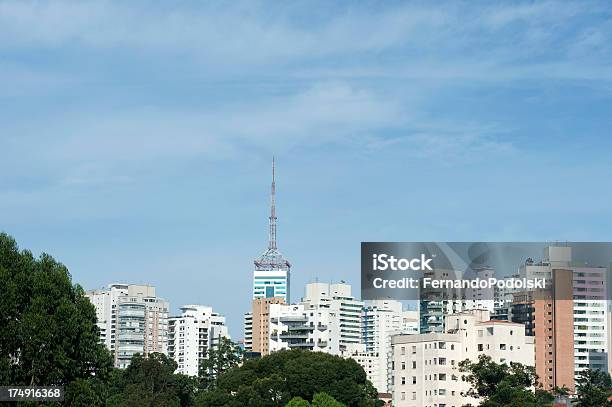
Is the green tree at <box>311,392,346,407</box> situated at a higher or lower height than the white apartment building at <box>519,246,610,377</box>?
lower

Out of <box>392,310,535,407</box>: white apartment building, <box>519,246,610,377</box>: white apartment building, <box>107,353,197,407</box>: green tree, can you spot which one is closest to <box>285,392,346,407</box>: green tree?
<box>107,353,197,407</box>: green tree

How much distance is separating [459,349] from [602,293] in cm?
6432

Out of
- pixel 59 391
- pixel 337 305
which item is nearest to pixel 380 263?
pixel 59 391

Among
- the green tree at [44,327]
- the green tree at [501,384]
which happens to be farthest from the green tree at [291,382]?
the green tree at [44,327]

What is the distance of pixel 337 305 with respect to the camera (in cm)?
19362

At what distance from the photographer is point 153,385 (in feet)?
302

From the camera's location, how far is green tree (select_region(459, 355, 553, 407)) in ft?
247

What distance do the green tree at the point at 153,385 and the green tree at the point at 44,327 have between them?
152 feet

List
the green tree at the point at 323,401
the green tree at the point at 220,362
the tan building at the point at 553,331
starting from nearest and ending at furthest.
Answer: the green tree at the point at 323,401
the green tree at the point at 220,362
the tan building at the point at 553,331

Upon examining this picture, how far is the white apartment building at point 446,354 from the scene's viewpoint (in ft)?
306

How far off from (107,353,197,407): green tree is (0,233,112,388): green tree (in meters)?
46.3

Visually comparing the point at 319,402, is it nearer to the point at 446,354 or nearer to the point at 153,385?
the point at 153,385

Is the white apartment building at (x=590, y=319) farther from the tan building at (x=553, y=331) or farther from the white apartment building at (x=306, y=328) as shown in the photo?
the white apartment building at (x=306, y=328)

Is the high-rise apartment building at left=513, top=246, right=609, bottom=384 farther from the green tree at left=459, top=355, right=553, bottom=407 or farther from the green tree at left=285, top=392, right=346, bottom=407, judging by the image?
the green tree at left=285, top=392, right=346, bottom=407
